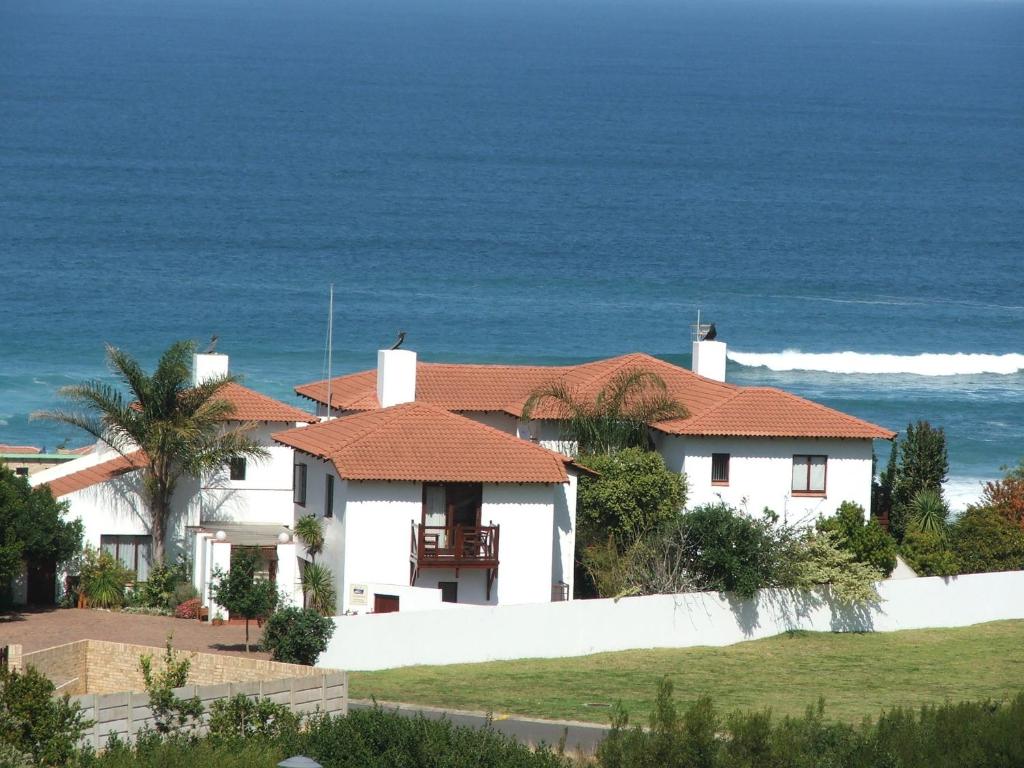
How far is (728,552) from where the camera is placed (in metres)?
41.5

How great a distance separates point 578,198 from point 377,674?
134m

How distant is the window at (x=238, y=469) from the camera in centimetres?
4719

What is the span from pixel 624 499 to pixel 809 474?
5.21m

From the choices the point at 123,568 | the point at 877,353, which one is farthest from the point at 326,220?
the point at 123,568

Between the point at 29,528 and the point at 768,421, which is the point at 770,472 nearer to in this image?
the point at 768,421

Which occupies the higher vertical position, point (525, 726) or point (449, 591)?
point (449, 591)

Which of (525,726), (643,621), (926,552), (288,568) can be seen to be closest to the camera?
(525,726)

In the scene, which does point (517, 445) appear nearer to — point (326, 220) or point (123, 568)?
point (123, 568)

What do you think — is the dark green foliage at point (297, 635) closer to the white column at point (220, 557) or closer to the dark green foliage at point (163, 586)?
the white column at point (220, 557)

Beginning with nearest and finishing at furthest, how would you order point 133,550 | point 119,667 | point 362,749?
1. point 362,749
2. point 119,667
3. point 133,550

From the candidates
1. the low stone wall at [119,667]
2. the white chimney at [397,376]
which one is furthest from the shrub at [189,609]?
the white chimney at [397,376]

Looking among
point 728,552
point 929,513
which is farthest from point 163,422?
point 929,513

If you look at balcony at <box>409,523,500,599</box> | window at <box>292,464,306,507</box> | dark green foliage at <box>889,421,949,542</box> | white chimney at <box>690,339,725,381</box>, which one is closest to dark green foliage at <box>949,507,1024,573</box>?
dark green foliage at <box>889,421,949,542</box>

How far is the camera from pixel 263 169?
179 m
